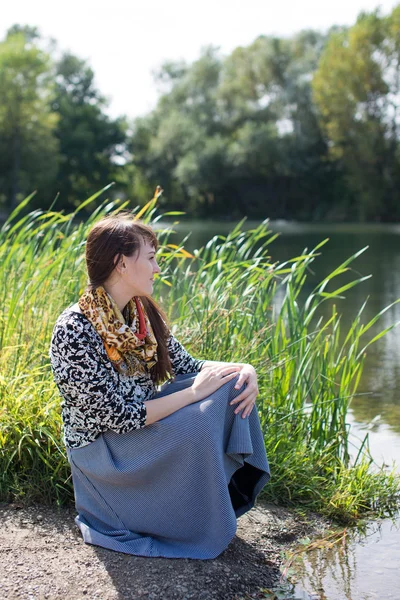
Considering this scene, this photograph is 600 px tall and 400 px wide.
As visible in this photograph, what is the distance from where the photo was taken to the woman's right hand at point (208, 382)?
2.39 metres

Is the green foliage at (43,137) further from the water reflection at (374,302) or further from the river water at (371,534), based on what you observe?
the river water at (371,534)

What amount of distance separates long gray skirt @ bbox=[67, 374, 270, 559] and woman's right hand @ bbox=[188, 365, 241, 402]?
0.02m

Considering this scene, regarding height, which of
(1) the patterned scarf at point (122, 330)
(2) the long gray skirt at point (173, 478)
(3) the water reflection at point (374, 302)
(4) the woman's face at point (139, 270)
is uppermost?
(4) the woman's face at point (139, 270)

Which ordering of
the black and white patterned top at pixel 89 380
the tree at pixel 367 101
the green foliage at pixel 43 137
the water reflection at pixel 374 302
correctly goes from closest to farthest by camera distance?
the black and white patterned top at pixel 89 380 < the water reflection at pixel 374 302 < the tree at pixel 367 101 < the green foliage at pixel 43 137

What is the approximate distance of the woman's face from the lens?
2408 mm

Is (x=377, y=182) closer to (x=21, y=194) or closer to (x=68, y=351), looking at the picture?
(x=21, y=194)

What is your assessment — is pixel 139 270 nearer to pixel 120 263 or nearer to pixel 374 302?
pixel 120 263

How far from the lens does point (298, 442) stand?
342 cm

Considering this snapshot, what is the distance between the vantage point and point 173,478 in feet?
7.79

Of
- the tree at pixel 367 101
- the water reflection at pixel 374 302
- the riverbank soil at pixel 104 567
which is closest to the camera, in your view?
the riverbank soil at pixel 104 567

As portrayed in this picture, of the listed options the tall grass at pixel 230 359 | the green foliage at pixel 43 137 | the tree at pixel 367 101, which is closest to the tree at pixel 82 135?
the green foliage at pixel 43 137

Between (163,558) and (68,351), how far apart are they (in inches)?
28.3

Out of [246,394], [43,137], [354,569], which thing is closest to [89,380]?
[246,394]

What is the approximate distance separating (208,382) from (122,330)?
318 millimetres
